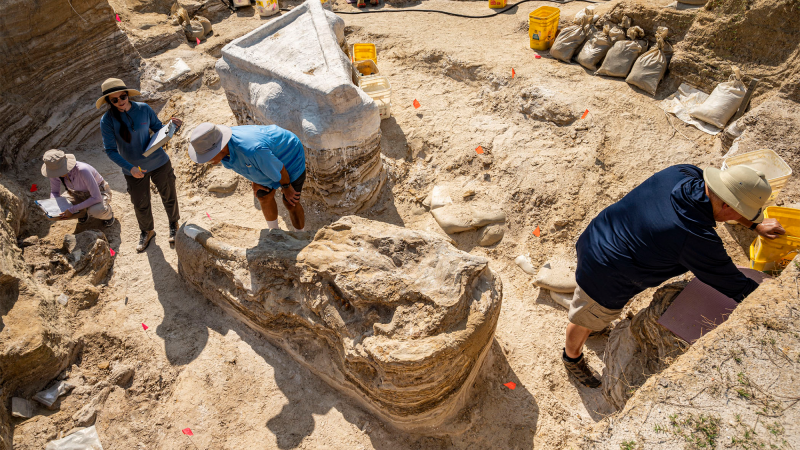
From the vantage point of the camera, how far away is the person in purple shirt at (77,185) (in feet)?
12.8

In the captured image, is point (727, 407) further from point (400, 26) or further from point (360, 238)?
point (400, 26)

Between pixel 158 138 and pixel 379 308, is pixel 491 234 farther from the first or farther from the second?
pixel 158 138

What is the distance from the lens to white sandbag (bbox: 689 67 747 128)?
4.28 metres

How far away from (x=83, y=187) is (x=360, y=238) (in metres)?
3.06

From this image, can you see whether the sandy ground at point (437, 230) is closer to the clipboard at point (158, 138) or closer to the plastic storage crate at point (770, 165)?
the plastic storage crate at point (770, 165)

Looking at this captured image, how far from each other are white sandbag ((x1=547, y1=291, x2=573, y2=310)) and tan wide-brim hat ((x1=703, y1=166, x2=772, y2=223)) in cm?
162

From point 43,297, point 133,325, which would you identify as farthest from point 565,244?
point 43,297

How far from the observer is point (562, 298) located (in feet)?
12.4

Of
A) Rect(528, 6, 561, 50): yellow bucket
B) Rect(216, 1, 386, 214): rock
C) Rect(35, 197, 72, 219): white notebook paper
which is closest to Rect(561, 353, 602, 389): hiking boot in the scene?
Rect(216, 1, 386, 214): rock

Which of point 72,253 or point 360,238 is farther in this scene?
point 72,253

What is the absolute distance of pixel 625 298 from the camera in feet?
9.25

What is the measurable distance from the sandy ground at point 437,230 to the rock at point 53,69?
0.34 meters

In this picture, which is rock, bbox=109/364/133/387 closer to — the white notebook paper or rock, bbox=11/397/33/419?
rock, bbox=11/397/33/419

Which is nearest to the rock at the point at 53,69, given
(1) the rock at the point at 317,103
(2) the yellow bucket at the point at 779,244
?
(1) the rock at the point at 317,103
